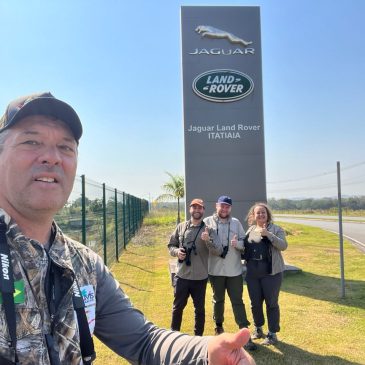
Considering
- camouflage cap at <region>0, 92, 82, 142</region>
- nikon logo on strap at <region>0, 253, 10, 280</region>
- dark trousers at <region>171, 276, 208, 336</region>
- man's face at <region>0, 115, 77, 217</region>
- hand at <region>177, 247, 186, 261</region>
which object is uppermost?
camouflage cap at <region>0, 92, 82, 142</region>

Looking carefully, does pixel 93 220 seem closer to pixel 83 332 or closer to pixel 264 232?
pixel 264 232

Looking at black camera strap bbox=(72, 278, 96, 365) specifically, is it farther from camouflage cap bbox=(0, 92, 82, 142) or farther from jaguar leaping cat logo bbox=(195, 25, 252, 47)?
jaguar leaping cat logo bbox=(195, 25, 252, 47)

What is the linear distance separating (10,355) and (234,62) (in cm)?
950

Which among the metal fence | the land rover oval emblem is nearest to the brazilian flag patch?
the metal fence

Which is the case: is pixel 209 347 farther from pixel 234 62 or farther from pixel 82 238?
pixel 234 62

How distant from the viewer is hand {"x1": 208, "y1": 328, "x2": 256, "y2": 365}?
44.1 inches

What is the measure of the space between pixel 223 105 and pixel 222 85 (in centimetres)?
50

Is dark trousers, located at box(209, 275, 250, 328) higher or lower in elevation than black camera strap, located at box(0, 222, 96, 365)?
lower

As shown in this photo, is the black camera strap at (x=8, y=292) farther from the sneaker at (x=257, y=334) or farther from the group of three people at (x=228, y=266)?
the sneaker at (x=257, y=334)

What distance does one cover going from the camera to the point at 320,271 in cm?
958

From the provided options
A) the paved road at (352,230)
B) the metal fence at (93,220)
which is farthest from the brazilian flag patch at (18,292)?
the paved road at (352,230)

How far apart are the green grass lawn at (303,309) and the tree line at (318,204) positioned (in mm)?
60772

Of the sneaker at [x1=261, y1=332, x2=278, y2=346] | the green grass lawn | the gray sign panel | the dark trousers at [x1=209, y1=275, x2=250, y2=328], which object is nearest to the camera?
the green grass lawn

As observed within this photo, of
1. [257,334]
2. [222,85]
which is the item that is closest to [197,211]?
[257,334]
